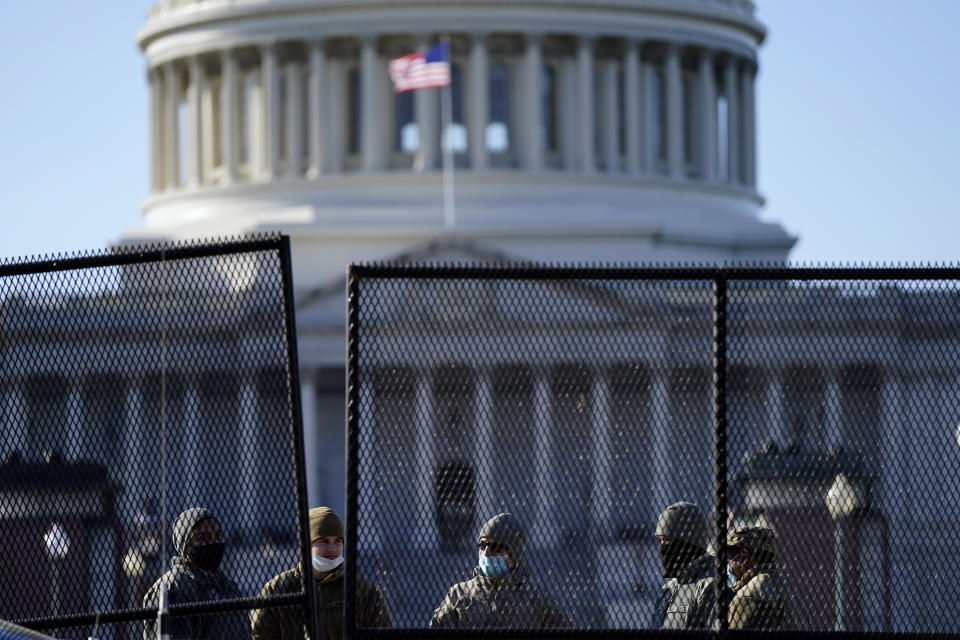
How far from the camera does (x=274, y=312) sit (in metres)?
13.2

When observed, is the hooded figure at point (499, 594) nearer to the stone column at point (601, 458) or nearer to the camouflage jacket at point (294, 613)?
the camouflage jacket at point (294, 613)

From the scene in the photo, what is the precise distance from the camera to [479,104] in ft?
287

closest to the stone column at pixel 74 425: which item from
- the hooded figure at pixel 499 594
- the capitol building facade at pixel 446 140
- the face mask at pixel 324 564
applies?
the face mask at pixel 324 564

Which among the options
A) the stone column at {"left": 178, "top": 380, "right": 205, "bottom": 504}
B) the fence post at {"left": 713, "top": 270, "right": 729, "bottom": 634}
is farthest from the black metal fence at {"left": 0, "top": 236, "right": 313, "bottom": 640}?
the fence post at {"left": 713, "top": 270, "right": 729, "bottom": 634}

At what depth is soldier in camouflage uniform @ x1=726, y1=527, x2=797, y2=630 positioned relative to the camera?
41.8 feet

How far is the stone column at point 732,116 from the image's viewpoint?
93062 millimetres

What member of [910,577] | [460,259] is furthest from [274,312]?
[460,259]

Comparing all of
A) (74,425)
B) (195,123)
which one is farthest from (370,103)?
(74,425)

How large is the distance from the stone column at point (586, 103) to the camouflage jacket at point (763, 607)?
74962 mm

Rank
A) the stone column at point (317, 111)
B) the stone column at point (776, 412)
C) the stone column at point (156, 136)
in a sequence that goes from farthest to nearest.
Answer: the stone column at point (156, 136)
the stone column at point (317, 111)
the stone column at point (776, 412)

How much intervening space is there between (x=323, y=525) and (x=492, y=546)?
1.28 metres

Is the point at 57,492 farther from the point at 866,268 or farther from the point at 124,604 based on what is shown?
the point at 866,268

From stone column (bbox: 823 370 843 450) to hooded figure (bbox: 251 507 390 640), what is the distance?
2.68 meters

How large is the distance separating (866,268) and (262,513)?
12.1 ft
